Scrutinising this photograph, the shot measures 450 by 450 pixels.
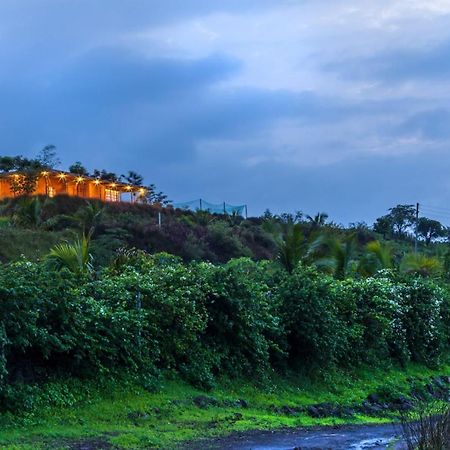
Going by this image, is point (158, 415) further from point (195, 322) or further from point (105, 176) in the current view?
point (105, 176)

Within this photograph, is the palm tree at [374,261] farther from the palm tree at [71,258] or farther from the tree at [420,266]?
the palm tree at [71,258]

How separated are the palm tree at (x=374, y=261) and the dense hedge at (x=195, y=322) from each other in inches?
188

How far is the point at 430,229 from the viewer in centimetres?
8919

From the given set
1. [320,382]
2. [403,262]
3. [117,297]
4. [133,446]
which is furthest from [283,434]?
[403,262]

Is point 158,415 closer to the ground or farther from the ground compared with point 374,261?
closer to the ground

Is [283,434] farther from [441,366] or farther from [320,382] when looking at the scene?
[441,366]

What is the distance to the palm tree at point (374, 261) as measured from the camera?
28344 mm

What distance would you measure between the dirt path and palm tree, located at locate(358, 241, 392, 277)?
14590 millimetres

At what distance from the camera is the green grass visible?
11.1 m

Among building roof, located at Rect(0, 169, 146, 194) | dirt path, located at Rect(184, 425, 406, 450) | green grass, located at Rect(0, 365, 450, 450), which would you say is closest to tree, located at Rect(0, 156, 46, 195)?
building roof, located at Rect(0, 169, 146, 194)

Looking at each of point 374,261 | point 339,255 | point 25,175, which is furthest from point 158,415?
point 25,175

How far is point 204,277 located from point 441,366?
1097cm

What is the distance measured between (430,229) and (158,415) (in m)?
80.4

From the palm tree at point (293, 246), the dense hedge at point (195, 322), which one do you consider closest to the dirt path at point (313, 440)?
the dense hedge at point (195, 322)
